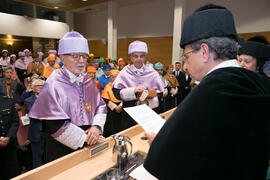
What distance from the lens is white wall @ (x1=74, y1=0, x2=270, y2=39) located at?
7.37 metres

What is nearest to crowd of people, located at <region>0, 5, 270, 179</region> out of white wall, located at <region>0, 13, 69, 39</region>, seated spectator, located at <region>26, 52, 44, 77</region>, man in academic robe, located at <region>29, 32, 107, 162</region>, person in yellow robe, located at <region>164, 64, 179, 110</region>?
man in academic robe, located at <region>29, 32, 107, 162</region>

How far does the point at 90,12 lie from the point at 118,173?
1461 cm

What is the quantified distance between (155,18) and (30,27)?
7896mm

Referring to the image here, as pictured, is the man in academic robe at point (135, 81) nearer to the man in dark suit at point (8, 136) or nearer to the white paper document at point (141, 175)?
the man in dark suit at point (8, 136)

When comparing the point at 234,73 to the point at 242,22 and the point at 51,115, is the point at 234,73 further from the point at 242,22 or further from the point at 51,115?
the point at 242,22

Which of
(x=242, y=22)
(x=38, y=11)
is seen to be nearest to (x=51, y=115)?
(x=242, y=22)

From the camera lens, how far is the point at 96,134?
5.39 feet

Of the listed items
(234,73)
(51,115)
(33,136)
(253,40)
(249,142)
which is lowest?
(33,136)

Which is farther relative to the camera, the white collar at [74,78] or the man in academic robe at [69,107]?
the white collar at [74,78]

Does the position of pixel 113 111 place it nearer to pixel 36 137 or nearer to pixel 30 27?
pixel 36 137

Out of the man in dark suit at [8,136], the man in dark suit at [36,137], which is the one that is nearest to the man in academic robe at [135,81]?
the man in dark suit at [36,137]

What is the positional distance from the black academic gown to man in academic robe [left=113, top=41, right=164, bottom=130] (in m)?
1.83

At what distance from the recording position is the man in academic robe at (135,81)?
8.61 feet

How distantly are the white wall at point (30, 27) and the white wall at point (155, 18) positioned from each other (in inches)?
83.6
